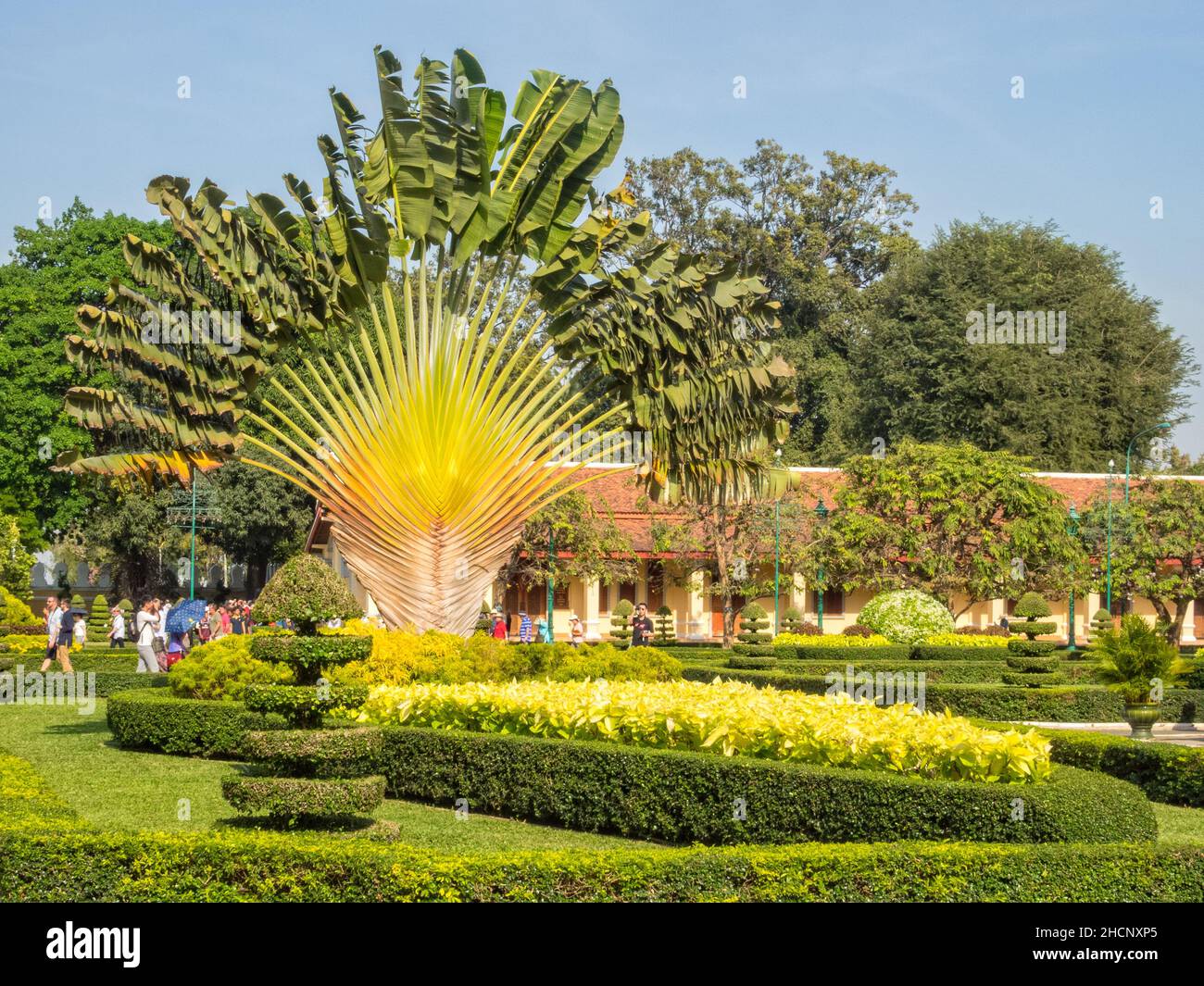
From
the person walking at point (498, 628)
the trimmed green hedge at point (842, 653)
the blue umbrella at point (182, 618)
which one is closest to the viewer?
the blue umbrella at point (182, 618)

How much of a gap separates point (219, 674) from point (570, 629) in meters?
25.1

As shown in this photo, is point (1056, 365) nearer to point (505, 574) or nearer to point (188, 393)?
point (505, 574)

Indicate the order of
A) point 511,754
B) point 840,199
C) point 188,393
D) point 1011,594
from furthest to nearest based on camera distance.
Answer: point 840,199
point 1011,594
point 188,393
point 511,754

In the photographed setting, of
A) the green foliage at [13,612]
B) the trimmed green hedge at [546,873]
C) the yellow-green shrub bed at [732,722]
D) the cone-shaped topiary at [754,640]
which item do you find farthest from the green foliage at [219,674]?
the green foliage at [13,612]

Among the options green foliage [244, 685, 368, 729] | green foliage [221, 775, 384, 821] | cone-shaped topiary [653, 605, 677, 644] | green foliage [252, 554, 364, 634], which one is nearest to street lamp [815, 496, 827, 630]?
cone-shaped topiary [653, 605, 677, 644]

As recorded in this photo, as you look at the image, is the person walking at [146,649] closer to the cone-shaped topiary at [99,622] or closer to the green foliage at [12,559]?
the cone-shaped topiary at [99,622]

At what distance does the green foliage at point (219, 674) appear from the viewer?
653 inches

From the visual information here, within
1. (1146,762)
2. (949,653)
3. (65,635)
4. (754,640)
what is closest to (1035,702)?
(754,640)

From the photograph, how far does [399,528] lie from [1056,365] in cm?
3795

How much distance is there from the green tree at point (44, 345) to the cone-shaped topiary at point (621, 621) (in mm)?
19051

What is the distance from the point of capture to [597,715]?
12.5m

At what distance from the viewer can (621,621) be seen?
4000 centimetres

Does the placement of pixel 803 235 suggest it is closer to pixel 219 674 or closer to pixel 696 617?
pixel 696 617
